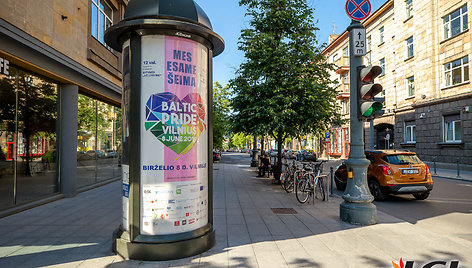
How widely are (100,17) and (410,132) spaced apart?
2512 centimetres

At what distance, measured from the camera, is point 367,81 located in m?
6.12

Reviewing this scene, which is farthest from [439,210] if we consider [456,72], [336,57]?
[336,57]

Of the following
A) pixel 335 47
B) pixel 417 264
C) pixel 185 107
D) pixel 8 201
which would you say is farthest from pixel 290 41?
pixel 335 47

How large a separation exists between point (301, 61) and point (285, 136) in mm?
3038

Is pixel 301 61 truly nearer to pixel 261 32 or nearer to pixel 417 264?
pixel 261 32

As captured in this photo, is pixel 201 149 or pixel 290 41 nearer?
pixel 201 149

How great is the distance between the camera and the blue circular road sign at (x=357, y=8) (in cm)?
646

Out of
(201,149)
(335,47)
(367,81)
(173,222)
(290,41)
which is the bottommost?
(173,222)

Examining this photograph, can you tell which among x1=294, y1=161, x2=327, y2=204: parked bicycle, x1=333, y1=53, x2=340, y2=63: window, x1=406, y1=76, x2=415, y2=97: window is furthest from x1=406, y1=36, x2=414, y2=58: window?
x1=294, y1=161, x2=327, y2=204: parked bicycle

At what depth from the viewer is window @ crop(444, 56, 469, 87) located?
19469mm

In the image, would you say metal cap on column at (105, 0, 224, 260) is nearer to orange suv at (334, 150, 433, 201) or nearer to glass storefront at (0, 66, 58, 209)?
glass storefront at (0, 66, 58, 209)

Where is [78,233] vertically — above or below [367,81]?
below

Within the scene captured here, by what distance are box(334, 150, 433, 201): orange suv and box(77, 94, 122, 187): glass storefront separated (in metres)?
9.12

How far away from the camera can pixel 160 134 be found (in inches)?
157
